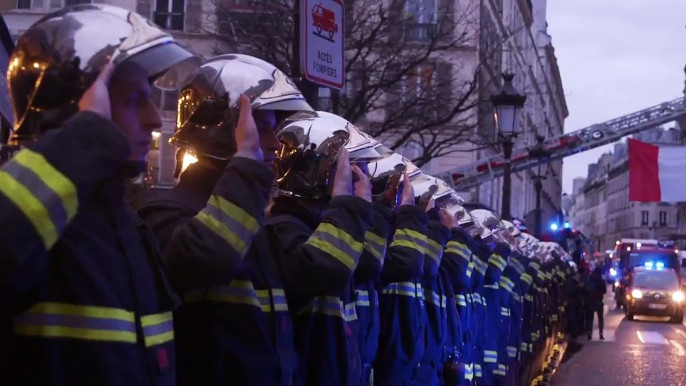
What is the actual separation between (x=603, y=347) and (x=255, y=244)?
22.6 m

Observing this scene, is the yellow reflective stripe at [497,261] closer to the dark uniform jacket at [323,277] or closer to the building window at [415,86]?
the dark uniform jacket at [323,277]

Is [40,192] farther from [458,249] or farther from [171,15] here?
[171,15]

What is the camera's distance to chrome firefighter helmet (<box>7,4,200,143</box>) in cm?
295

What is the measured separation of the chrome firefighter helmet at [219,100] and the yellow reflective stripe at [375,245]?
0.83 metres

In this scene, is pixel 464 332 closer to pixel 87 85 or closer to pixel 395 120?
pixel 87 85

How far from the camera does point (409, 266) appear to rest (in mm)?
5625

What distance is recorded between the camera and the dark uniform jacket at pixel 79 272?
8.17ft

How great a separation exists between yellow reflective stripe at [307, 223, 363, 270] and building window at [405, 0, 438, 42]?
14438 mm

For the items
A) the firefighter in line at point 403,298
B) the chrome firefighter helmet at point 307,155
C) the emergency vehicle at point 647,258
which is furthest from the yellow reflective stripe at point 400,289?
the emergency vehicle at point 647,258

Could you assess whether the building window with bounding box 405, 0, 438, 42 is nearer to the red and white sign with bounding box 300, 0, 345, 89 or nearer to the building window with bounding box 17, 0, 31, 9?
the red and white sign with bounding box 300, 0, 345, 89

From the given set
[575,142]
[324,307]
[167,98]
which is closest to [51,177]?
[167,98]

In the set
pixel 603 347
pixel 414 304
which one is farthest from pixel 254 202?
pixel 603 347

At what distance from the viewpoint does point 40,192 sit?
250 centimetres

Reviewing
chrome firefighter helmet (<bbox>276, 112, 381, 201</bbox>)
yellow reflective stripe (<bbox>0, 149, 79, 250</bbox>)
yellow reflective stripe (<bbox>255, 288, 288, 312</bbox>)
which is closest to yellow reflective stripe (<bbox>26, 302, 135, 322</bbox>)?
yellow reflective stripe (<bbox>0, 149, 79, 250</bbox>)
